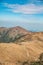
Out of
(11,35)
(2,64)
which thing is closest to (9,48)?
(2,64)

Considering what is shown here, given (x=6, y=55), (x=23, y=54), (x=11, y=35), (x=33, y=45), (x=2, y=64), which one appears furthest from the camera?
(x=11, y=35)

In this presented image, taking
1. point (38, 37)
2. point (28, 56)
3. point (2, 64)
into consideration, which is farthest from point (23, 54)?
point (38, 37)

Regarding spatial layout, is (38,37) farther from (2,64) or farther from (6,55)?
(2,64)

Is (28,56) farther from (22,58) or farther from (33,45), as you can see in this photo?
(33,45)

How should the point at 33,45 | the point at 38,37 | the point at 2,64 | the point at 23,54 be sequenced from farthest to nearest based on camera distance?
1. the point at 38,37
2. the point at 33,45
3. the point at 23,54
4. the point at 2,64

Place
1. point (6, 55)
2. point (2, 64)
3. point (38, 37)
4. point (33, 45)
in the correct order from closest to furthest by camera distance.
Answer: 1. point (2, 64)
2. point (6, 55)
3. point (33, 45)
4. point (38, 37)

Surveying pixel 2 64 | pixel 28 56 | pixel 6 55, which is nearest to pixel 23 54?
pixel 28 56

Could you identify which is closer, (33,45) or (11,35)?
(33,45)

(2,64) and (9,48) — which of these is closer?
(2,64)

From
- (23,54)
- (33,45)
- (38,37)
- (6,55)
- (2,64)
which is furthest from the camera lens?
(38,37)
